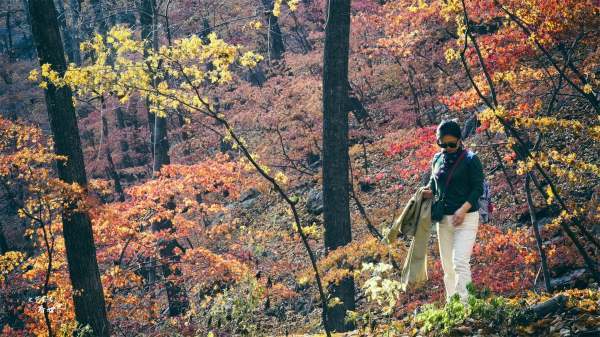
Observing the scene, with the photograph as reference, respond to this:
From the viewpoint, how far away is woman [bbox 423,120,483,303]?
5.66 m

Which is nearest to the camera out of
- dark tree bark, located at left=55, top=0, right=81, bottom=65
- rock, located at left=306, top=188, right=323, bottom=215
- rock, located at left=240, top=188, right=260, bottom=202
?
rock, located at left=306, top=188, right=323, bottom=215

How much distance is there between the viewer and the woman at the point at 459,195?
566 centimetres

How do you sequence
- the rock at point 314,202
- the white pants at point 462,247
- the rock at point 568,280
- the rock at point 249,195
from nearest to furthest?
1. the white pants at point 462,247
2. the rock at point 568,280
3. the rock at point 314,202
4. the rock at point 249,195

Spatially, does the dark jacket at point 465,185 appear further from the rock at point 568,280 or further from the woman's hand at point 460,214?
the rock at point 568,280

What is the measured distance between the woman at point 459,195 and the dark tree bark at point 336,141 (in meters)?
3.35

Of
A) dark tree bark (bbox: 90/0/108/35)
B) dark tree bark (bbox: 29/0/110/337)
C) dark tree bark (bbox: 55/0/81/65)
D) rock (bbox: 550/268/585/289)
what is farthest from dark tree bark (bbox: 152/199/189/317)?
dark tree bark (bbox: 55/0/81/65)

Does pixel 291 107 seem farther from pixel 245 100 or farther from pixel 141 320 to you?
pixel 141 320

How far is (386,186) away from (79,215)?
8.41 m

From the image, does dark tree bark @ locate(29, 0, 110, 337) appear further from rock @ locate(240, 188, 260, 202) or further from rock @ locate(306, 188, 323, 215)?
rock @ locate(240, 188, 260, 202)

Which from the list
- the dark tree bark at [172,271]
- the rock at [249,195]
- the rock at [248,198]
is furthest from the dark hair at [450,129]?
the rock at [249,195]

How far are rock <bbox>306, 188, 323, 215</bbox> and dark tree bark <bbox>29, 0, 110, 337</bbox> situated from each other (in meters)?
7.25

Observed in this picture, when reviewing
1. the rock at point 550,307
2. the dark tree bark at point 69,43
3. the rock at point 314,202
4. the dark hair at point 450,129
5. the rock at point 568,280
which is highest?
the dark tree bark at point 69,43

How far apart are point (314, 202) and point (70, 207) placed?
7804 millimetres

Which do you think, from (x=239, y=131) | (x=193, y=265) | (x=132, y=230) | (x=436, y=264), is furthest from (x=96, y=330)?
(x=239, y=131)
